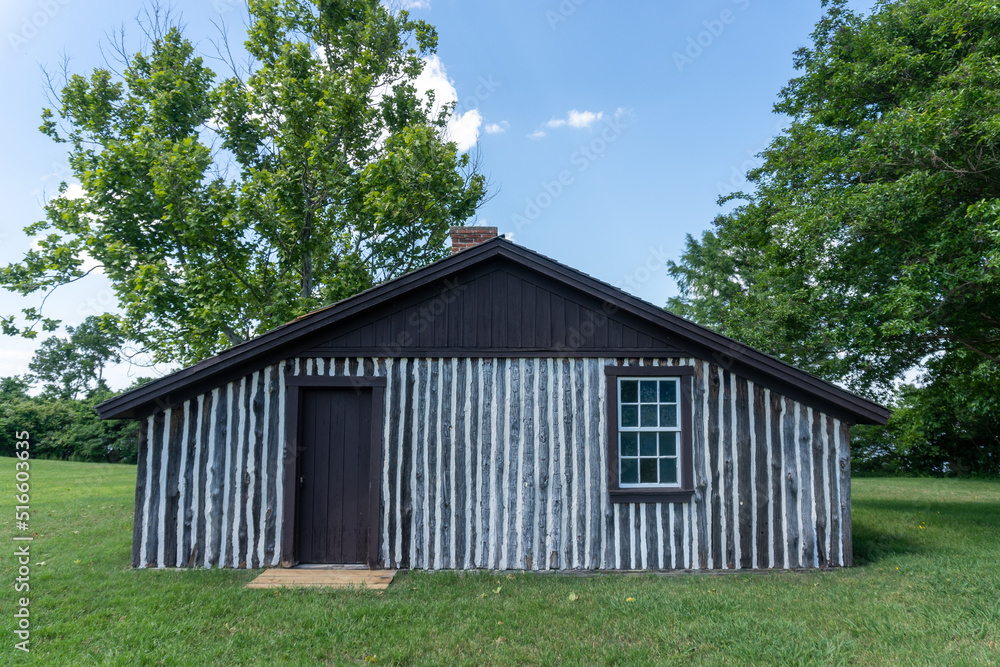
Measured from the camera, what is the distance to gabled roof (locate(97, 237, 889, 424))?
305 inches

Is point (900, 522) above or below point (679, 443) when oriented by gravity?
below

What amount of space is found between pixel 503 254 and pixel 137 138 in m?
14.6

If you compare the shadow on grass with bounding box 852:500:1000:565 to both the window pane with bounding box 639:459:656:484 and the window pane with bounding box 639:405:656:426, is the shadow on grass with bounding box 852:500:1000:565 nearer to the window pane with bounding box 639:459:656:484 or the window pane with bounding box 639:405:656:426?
the window pane with bounding box 639:459:656:484

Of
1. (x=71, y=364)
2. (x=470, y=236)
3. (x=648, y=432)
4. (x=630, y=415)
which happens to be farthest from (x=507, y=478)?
(x=71, y=364)

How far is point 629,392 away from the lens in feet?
27.1

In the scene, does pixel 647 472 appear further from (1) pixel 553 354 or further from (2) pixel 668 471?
(1) pixel 553 354

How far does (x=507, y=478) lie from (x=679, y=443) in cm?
254

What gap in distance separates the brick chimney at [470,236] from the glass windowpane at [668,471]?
171 inches

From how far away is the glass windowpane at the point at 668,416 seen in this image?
822 cm

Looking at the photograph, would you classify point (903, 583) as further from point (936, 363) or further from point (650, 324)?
point (936, 363)

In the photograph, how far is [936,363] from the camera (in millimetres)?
13992

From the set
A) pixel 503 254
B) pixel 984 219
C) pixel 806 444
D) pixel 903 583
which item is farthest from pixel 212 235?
pixel 984 219

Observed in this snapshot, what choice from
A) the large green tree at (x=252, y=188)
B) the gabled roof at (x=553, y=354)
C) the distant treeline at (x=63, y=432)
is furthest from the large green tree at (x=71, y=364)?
the gabled roof at (x=553, y=354)

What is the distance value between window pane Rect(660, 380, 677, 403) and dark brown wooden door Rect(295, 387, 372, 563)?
4.28 meters
